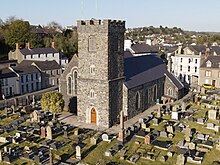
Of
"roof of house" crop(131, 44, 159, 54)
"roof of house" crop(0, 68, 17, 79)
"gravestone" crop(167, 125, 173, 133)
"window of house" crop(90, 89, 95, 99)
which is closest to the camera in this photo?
"gravestone" crop(167, 125, 173, 133)

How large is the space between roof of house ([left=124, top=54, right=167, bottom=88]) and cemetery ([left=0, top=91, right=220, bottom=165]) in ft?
17.3

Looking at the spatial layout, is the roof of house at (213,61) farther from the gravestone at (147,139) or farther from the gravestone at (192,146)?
the gravestone at (147,139)

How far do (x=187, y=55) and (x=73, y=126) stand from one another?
39.0m

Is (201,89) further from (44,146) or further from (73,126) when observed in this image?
(44,146)

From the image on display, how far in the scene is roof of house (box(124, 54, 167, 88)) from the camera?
37.1m

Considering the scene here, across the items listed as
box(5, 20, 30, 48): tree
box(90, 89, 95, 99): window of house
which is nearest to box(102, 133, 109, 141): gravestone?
box(90, 89, 95, 99): window of house

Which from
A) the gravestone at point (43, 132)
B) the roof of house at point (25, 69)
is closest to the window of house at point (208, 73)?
the roof of house at point (25, 69)

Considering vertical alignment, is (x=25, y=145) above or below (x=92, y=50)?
below

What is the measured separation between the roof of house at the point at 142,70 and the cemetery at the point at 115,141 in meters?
5.28

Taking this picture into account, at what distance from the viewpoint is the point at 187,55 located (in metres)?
62.1

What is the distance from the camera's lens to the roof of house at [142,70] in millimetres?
37125

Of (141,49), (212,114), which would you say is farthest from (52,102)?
(141,49)

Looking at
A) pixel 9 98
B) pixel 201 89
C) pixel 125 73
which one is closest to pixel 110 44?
pixel 125 73

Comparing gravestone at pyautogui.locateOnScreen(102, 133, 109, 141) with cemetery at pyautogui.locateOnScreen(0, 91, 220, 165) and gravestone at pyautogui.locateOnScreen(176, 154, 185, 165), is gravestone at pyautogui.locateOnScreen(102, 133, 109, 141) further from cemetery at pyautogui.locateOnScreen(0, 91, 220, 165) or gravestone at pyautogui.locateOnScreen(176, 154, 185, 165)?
gravestone at pyautogui.locateOnScreen(176, 154, 185, 165)
